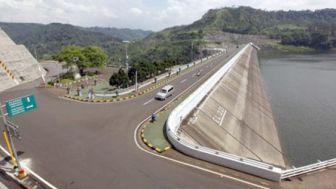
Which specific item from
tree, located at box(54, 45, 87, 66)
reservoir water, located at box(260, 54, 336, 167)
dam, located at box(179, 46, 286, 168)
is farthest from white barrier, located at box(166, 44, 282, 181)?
tree, located at box(54, 45, 87, 66)

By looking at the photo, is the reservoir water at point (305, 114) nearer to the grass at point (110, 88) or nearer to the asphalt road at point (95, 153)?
the asphalt road at point (95, 153)

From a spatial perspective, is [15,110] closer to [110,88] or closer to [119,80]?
[119,80]

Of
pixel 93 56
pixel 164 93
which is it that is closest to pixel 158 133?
pixel 164 93

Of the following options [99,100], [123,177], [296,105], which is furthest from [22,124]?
[296,105]

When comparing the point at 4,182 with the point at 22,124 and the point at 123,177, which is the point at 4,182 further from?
the point at 22,124

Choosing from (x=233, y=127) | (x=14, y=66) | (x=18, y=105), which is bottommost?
(x=233, y=127)

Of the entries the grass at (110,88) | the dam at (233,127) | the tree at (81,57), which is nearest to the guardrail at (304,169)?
the dam at (233,127)

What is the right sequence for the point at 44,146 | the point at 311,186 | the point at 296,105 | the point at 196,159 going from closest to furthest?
the point at 311,186, the point at 196,159, the point at 44,146, the point at 296,105
